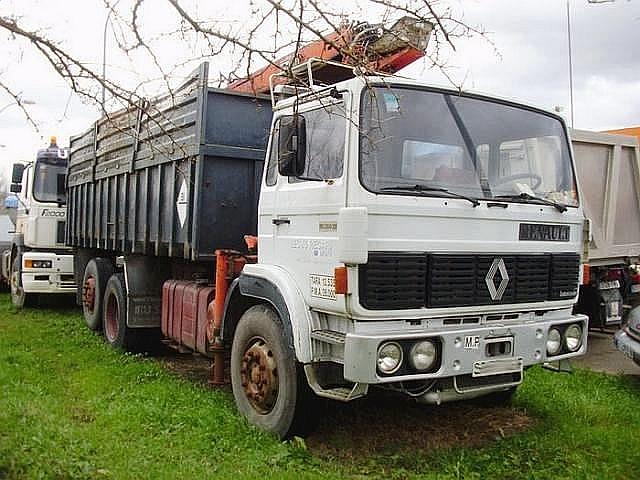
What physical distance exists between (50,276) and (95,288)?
2781 mm

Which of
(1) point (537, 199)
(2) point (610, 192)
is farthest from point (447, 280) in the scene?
(2) point (610, 192)

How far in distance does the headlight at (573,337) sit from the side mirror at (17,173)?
1082 centimetres

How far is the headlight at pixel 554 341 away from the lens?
5.03 m

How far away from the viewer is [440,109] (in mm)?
4758

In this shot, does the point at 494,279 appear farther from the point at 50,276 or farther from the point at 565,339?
the point at 50,276

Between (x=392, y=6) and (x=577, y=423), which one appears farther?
(x=577, y=423)

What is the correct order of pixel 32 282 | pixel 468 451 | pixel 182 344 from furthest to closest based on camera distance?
pixel 32 282 → pixel 182 344 → pixel 468 451

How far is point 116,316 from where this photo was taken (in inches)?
347

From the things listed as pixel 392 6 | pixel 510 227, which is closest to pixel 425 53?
pixel 392 6

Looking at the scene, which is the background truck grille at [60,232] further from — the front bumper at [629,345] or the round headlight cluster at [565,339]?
the round headlight cluster at [565,339]

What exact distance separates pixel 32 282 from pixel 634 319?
9.07 m

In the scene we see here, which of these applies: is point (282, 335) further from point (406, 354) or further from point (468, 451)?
point (468, 451)

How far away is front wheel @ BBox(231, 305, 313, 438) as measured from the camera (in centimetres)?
490

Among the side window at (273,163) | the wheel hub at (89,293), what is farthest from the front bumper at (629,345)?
the wheel hub at (89,293)
